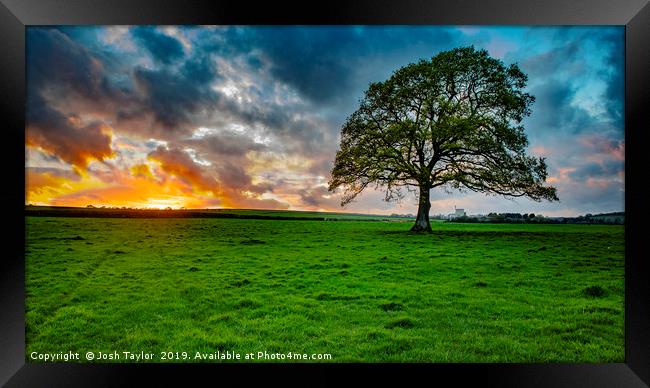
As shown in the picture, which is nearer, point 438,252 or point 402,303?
point 402,303

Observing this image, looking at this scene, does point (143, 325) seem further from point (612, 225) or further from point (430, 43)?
point (612, 225)

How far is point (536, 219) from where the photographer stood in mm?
10258

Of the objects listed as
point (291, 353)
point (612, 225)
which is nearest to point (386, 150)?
point (612, 225)

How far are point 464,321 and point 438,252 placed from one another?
16.8 feet

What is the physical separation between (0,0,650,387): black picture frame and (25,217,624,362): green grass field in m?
0.22

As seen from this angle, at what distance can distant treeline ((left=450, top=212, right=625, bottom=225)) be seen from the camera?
6904 mm
